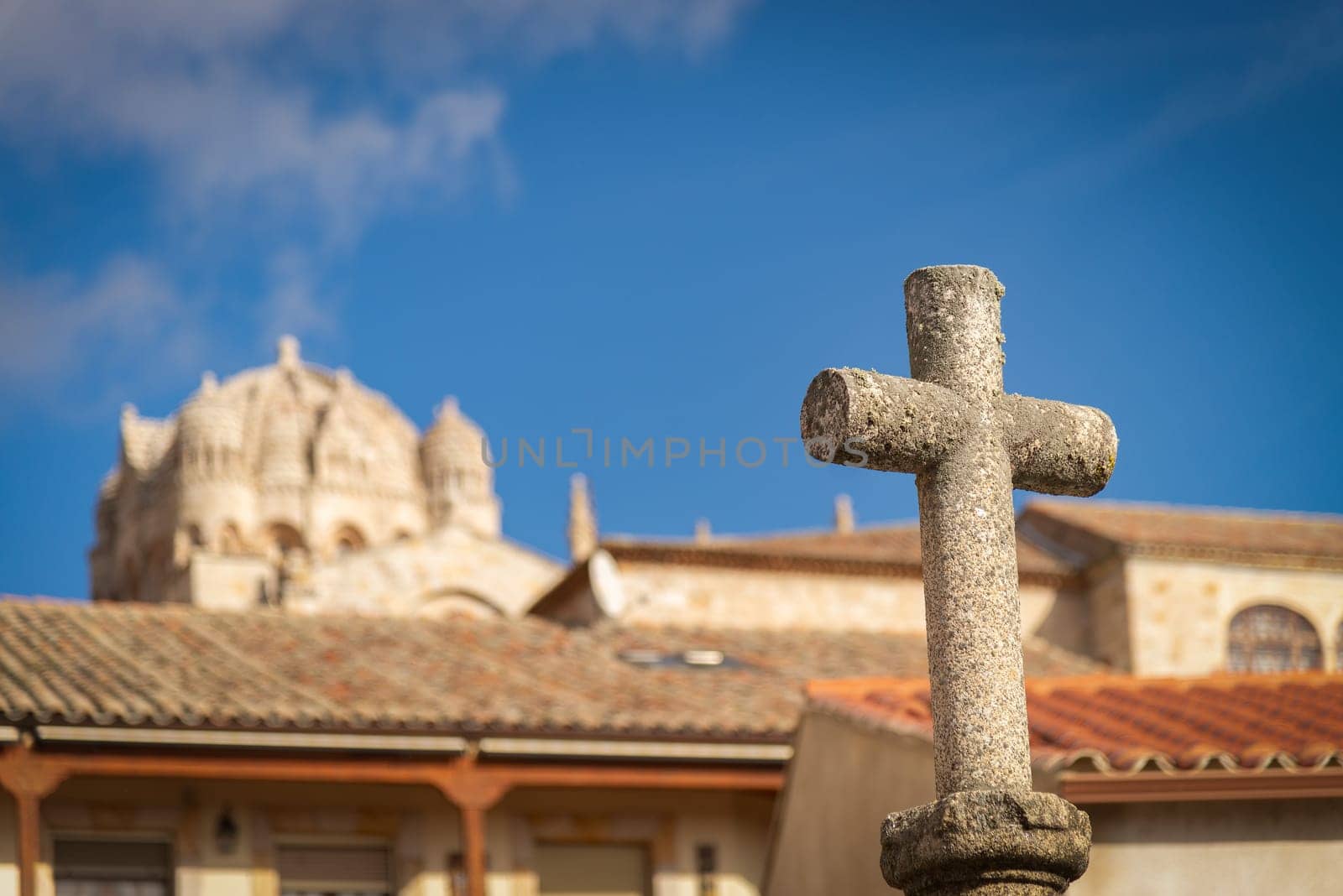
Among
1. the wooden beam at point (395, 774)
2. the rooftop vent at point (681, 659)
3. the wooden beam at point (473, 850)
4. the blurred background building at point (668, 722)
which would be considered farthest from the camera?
the rooftop vent at point (681, 659)

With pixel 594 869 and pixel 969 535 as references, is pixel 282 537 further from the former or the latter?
pixel 969 535

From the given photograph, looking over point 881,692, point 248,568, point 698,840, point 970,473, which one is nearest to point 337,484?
point 248,568

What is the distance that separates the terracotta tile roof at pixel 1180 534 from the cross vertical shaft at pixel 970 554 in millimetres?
21187

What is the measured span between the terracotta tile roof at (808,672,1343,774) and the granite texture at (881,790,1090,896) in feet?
16.7

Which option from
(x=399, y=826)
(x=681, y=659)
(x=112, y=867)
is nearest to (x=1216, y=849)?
(x=399, y=826)

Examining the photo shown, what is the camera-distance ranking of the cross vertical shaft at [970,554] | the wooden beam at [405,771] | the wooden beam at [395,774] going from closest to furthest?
the cross vertical shaft at [970,554]
the wooden beam at [395,774]
the wooden beam at [405,771]

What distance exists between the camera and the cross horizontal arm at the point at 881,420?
5.75 m

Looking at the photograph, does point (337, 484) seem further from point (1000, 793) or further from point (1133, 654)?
point (1000, 793)

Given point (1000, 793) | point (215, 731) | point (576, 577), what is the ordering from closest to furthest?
point (1000, 793) → point (215, 731) → point (576, 577)

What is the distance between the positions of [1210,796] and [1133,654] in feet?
52.9

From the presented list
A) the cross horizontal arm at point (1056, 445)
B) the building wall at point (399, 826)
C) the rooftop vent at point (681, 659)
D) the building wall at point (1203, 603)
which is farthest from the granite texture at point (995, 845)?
the building wall at point (1203, 603)

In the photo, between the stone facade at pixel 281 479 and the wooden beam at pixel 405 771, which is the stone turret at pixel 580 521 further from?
the wooden beam at pixel 405 771

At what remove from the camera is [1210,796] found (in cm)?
1062

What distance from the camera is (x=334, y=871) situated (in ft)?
56.3
